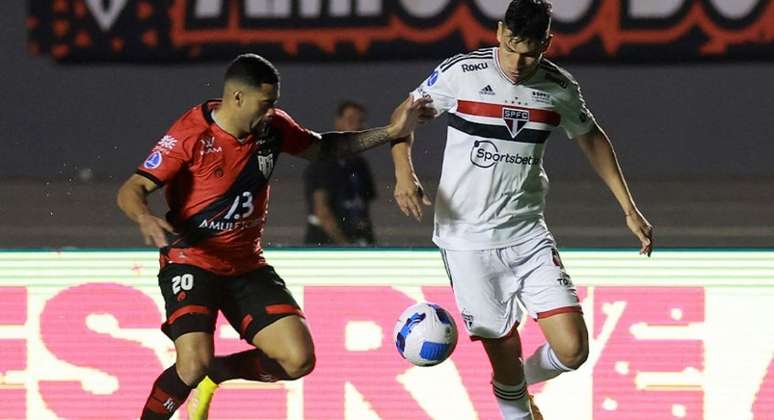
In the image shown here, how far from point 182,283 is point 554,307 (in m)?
1.38

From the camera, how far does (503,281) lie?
494 centimetres

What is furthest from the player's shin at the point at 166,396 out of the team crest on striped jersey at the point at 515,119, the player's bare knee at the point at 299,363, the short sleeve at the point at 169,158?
the team crest on striped jersey at the point at 515,119

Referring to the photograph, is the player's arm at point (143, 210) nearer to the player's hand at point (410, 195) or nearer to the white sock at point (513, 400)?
the player's hand at point (410, 195)

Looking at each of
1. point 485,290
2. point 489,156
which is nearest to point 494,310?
point 485,290

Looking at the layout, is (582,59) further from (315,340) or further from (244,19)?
(315,340)

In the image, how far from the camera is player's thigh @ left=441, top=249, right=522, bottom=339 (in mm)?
4891

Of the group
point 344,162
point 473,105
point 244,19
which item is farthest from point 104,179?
point 244,19

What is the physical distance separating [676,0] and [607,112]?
4.70ft

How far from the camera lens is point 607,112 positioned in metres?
14.3

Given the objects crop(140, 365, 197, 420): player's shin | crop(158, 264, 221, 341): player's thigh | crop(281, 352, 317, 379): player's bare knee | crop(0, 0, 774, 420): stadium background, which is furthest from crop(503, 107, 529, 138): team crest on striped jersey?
crop(140, 365, 197, 420): player's shin

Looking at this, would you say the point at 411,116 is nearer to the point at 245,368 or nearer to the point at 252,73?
the point at 252,73

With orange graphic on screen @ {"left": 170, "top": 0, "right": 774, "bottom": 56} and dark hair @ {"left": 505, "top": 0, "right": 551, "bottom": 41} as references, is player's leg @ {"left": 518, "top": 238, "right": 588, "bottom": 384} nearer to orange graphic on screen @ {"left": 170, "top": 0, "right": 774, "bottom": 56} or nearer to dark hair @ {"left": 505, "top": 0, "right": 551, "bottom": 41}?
dark hair @ {"left": 505, "top": 0, "right": 551, "bottom": 41}

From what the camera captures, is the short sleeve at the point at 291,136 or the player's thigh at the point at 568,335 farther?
the short sleeve at the point at 291,136

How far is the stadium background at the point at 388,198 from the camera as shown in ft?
17.9
